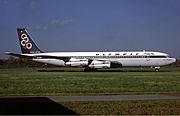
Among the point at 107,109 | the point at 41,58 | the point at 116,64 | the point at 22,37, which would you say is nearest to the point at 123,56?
the point at 116,64

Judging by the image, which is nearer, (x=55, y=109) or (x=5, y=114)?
(x=5, y=114)

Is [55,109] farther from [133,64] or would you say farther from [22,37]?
[22,37]

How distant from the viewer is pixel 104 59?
63375 millimetres

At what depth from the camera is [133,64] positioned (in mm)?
62406

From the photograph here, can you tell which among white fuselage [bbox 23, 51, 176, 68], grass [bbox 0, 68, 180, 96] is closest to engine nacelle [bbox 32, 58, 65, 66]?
white fuselage [bbox 23, 51, 176, 68]

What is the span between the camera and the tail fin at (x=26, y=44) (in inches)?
2692

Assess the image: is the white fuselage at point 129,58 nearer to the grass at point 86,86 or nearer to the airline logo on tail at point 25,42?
the airline logo on tail at point 25,42

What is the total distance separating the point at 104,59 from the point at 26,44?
1641 centimetres

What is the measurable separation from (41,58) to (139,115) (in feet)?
187

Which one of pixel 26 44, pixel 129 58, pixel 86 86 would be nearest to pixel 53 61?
pixel 26 44

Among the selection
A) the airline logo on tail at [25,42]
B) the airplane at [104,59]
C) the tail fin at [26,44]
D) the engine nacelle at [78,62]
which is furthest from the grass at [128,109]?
the airline logo on tail at [25,42]

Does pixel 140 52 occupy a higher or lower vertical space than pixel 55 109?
higher

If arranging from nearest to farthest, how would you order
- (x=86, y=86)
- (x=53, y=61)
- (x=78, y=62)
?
(x=86, y=86) → (x=78, y=62) → (x=53, y=61)

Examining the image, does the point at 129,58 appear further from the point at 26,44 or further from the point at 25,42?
the point at 25,42
